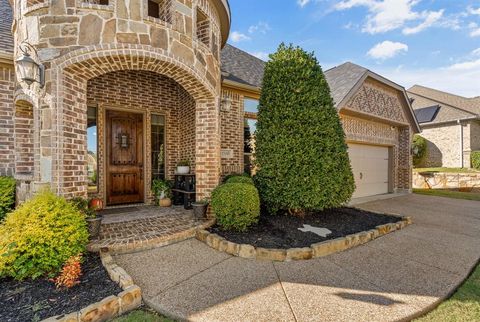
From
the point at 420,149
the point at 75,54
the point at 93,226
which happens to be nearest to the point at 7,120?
the point at 75,54

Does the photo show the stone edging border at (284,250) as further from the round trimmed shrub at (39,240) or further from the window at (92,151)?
the window at (92,151)

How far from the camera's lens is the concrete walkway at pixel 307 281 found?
232cm

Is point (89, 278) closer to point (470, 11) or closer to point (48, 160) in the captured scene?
point (48, 160)

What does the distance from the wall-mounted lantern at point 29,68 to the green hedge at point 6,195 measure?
2169 millimetres

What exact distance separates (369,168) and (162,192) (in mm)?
8000

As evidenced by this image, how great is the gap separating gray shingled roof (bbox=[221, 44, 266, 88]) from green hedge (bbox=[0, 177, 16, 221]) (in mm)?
5188

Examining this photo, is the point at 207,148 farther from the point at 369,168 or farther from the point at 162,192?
the point at 369,168

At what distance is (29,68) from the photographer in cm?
343

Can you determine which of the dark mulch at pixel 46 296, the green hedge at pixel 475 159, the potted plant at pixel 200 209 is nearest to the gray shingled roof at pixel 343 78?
the potted plant at pixel 200 209

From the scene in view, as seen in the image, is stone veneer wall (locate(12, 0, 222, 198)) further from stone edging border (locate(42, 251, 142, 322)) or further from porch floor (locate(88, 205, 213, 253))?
stone edging border (locate(42, 251, 142, 322))

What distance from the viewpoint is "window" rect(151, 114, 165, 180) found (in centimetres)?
651

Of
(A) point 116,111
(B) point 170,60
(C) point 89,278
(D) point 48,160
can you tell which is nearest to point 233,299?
(C) point 89,278

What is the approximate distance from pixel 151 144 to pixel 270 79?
368 centimetres

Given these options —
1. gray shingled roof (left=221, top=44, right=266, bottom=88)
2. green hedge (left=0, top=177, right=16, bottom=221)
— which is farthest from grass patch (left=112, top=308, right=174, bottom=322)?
gray shingled roof (left=221, top=44, right=266, bottom=88)
